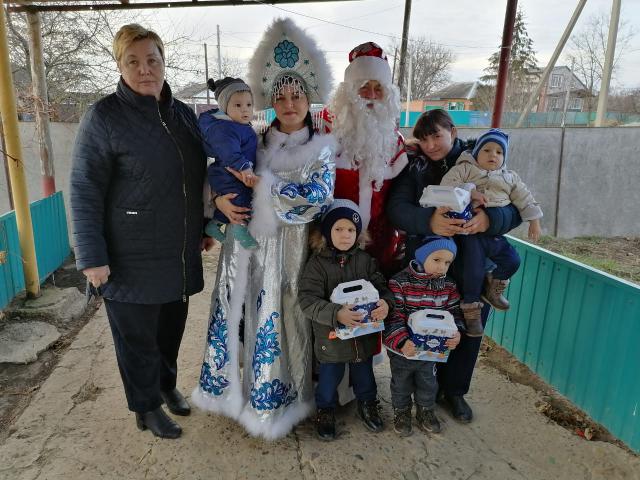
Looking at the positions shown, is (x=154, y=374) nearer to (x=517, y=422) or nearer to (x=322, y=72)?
(x=322, y=72)

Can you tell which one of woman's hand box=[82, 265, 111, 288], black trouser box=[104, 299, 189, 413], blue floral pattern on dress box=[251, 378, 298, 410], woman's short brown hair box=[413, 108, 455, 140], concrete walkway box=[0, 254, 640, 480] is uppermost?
woman's short brown hair box=[413, 108, 455, 140]

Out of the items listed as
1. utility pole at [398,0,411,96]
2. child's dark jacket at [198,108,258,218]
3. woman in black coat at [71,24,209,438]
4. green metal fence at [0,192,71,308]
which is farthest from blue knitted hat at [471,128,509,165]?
utility pole at [398,0,411,96]

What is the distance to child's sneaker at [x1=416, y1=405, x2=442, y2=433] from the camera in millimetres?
2430

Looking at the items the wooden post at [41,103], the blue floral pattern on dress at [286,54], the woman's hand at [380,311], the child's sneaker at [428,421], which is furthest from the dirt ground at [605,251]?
the wooden post at [41,103]

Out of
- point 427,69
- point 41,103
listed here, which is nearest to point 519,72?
point 427,69

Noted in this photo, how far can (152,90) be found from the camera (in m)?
2.05

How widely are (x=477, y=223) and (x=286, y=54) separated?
4.05 ft

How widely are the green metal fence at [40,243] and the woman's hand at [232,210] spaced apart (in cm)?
271

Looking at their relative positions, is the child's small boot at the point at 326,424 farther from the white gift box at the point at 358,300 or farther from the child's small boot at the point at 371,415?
the white gift box at the point at 358,300

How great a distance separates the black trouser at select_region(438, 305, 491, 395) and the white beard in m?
0.96

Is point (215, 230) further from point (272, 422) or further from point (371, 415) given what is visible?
point (371, 415)

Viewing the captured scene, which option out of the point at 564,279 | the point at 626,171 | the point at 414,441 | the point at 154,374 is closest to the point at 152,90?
the point at 154,374

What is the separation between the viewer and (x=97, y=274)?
6.56ft

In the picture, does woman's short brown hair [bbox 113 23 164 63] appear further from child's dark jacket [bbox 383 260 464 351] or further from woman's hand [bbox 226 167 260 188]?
child's dark jacket [bbox 383 260 464 351]
